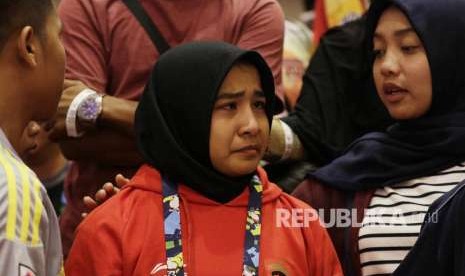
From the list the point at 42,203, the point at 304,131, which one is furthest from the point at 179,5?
the point at 42,203

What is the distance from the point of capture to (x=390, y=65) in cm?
312

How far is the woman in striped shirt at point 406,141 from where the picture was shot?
3070mm

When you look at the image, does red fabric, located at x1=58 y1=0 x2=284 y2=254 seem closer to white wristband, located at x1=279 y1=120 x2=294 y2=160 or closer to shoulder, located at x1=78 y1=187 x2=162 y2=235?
white wristband, located at x1=279 y1=120 x2=294 y2=160

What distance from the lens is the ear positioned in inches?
96.0

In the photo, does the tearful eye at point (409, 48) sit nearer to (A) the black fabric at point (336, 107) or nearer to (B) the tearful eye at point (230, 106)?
(A) the black fabric at point (336, 107)

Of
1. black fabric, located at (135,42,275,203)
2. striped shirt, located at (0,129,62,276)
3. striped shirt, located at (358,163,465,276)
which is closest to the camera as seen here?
striped shirt, located at (0,129,62,276)

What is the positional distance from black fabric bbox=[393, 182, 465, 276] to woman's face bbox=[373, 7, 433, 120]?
0.69 m

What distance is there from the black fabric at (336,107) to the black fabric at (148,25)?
20.4 inches

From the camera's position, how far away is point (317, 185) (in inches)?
127

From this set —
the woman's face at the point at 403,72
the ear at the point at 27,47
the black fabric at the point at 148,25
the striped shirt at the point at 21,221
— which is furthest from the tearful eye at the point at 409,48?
the striped shirt at the point at 21,221

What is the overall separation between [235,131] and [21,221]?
854 millimetres

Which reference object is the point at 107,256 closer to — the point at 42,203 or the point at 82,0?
the point at 42,203

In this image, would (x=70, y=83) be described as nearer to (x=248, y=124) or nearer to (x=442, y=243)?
(x=248, y=124)

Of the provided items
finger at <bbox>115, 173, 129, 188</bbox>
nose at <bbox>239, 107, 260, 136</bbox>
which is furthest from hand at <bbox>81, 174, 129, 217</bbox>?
nose at <bbox>239, 107, 260, 136</bbox>
